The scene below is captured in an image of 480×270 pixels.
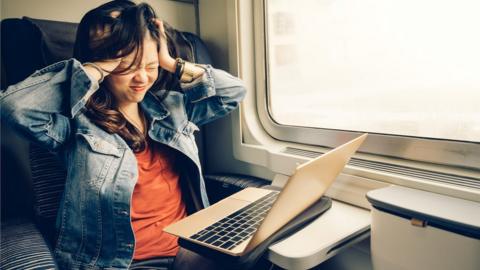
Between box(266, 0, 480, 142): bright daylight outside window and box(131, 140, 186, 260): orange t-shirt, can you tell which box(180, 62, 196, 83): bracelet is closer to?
box(131, 140, 186, 260): orange t-shirt

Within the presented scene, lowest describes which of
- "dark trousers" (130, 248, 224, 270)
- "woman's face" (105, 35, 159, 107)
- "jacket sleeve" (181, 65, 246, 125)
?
"dark trousers" (130, 248, 224, 270)

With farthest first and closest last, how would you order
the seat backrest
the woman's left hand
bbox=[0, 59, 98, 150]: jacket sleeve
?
the woman's left hand
the seat backrest
bbox=[0, 59, 98, 150]: jacket sleeve

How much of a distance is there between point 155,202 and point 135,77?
Result: 38 cm

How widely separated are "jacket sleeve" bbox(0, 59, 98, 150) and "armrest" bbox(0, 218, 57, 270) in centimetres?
24

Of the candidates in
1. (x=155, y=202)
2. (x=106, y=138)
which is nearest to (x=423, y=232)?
(x=155, y=202)

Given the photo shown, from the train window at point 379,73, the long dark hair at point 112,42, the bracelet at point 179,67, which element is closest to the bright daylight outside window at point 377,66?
the train window at point 379,73

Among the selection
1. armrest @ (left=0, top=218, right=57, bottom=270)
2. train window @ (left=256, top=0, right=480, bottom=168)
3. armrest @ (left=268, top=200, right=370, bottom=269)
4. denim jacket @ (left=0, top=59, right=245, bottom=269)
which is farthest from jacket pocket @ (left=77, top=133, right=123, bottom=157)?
train window @ (left=256, top=0, right=480, bottom=168)

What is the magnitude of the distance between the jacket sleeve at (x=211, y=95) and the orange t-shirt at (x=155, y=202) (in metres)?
0.20

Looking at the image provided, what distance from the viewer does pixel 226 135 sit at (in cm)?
156

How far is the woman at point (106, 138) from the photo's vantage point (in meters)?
0.91

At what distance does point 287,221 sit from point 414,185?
1.25 feet

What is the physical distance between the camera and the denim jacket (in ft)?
2.93

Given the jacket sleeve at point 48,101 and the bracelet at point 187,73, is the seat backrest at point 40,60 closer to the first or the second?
the jacket sleeve at point 48,101

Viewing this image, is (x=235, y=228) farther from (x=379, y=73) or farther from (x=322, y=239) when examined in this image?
(x=379, y=73)
